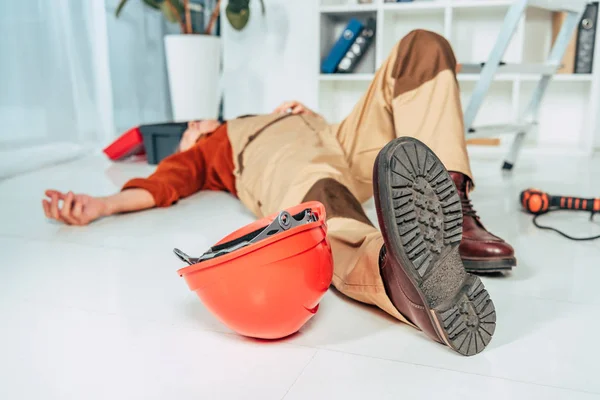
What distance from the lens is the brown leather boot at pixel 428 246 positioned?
621 millimetres

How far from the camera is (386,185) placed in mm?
616

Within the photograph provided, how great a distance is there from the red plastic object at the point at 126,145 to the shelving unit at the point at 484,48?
3.11ft

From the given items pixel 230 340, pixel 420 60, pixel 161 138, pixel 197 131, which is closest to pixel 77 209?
pixel 197 131

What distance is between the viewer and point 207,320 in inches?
31.1

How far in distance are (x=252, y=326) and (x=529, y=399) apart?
312 mm

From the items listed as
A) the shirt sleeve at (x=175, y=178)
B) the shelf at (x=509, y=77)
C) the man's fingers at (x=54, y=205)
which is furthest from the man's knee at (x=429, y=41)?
the shelf at (x=509, y=77)

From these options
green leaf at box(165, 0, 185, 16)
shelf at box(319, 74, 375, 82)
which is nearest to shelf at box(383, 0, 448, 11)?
shelf at box(319, 74, 375, 82)

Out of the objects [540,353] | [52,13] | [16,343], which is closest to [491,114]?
[52,13]

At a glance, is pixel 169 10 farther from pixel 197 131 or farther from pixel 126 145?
pixel 197 131

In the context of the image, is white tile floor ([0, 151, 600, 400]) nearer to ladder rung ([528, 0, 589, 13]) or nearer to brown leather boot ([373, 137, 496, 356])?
brown leather boot ([373, 137, 496, 356])

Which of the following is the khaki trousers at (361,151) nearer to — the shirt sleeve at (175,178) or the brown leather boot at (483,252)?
the brown leather boot at (483,252)

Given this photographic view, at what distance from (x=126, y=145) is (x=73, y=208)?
1.00 meters

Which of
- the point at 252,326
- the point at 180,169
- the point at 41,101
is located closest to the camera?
the point at 252,326

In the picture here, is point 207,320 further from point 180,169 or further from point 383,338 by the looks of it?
point 180,169
